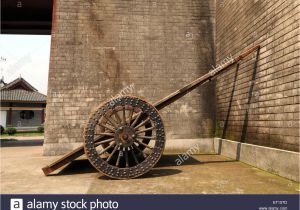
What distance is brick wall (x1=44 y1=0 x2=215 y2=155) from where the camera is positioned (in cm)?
912

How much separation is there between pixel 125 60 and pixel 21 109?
935 inches

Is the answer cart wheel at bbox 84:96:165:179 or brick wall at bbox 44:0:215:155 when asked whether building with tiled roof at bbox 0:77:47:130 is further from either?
cart wheel at bbox 84:96:165:179

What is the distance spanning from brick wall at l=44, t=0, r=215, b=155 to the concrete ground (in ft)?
8.83

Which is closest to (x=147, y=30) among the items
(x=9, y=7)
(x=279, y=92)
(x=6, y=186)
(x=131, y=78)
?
(x=131, y=78)

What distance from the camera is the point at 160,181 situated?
5.20 metres

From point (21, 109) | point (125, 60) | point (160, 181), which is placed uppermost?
point (125, 60)

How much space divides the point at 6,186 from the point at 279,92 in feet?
19.7

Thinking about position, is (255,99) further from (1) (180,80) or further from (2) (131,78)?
(2) (131,78)

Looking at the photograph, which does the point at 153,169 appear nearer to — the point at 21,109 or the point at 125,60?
the point at 125,60

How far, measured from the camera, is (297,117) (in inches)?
203

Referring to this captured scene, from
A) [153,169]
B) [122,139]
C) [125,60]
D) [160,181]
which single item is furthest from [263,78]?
[125,60]

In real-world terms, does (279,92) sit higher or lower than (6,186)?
higher

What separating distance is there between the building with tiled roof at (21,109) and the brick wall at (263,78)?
25.7m

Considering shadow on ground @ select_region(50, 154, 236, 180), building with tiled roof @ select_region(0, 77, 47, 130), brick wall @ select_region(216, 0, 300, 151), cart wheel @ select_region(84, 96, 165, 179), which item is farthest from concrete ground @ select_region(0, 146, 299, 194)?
building with tiled roof @ select_region(0, 77, 47, 130)
